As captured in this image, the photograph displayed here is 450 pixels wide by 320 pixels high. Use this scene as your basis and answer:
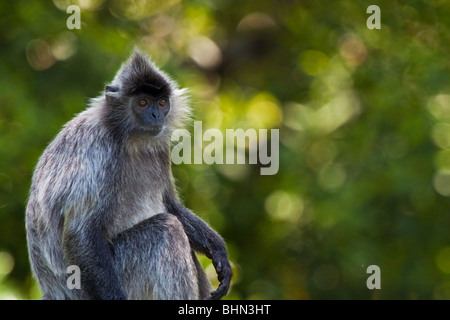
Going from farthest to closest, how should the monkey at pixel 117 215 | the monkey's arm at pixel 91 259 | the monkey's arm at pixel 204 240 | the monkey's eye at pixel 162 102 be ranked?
the monkey's eye at pixel 162 102, the monkey's arm at pixel 204 240, the monkey at pixel 117 215, the monkey's arm at pixel 91 259

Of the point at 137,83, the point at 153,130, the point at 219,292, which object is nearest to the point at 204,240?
the point at 219,292

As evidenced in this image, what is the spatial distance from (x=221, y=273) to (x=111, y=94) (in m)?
1.85

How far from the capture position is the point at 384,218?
13234 millimetres

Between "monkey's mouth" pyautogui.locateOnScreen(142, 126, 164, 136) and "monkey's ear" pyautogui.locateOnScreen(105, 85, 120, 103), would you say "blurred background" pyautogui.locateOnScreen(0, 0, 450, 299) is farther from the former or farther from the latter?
"monkey's mouth" pyautogui.locateOnScreen(142, 126, 164, 136)

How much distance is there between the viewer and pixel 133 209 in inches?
263

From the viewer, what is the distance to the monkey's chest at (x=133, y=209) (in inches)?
257

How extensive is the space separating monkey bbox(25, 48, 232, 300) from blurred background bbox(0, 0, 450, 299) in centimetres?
442

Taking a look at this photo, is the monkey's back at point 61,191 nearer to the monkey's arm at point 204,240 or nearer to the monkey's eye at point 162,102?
the monkey's eye at point 162,102

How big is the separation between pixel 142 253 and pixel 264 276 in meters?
7.90

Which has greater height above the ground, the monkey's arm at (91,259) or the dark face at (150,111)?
the dark face at (150,111)

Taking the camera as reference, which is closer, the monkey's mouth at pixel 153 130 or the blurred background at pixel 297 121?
the monkey's mouth at pixel 153 130

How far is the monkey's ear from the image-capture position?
6871mm

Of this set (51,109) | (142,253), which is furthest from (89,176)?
(51,109)

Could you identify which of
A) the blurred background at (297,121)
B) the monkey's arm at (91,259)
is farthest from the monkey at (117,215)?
the blurred background at (297,121)
